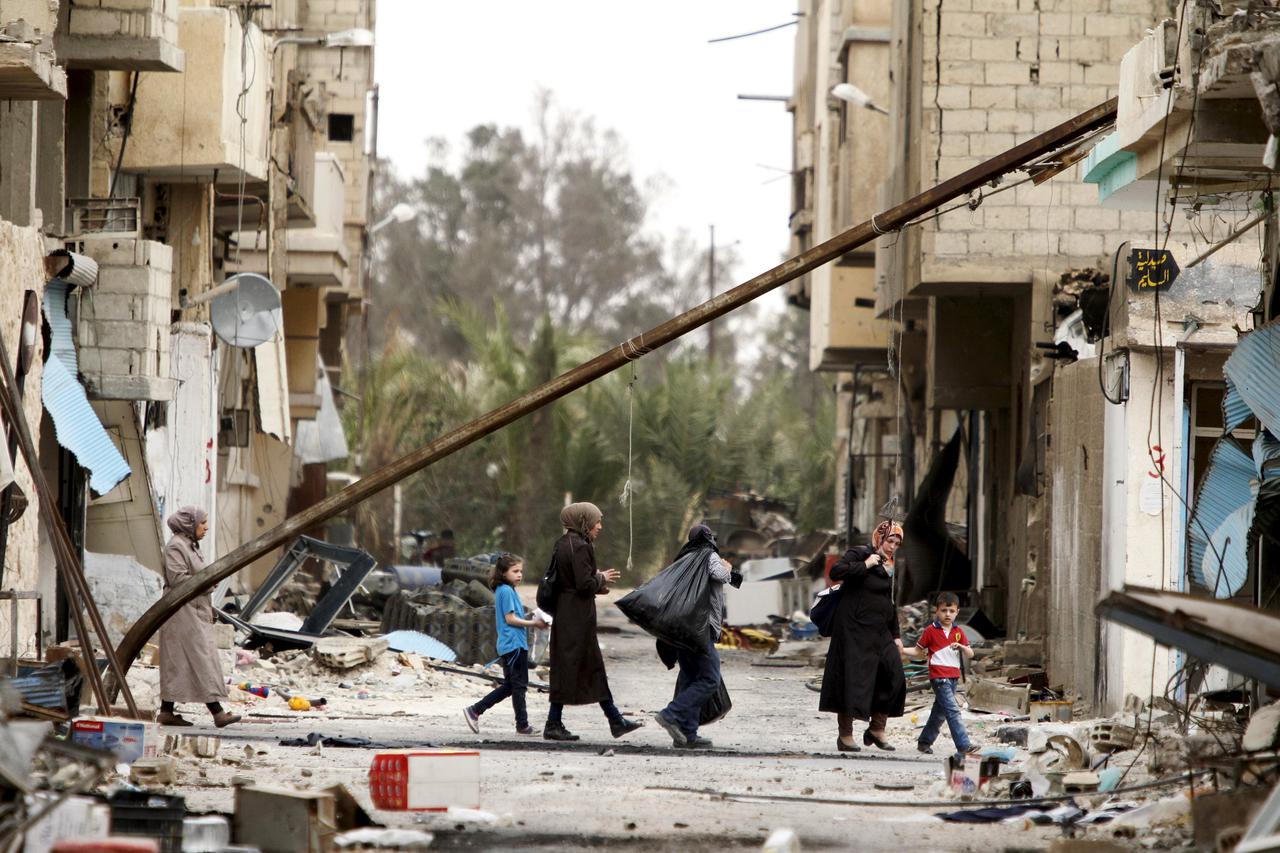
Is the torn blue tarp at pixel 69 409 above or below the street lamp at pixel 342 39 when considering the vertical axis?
below

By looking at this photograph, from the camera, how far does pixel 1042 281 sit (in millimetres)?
20156

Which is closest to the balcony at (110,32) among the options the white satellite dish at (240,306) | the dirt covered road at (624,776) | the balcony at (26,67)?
the balcony at (26,67)

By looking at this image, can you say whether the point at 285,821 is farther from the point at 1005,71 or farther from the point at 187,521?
the point at 1005,71

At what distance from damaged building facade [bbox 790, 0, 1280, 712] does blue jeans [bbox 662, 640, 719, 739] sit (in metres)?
3.02

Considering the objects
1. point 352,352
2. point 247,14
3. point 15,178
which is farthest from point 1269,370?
point 352,352

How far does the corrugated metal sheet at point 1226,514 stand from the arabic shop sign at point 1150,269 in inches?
123

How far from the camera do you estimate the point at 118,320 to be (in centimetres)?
1711

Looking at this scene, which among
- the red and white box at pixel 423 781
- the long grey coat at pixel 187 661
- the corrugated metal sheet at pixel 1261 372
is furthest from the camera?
the long grey coat at pixel 187 661

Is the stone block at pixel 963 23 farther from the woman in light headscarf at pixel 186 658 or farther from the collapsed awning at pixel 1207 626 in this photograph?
the collapsed awning at pixel 1207 626

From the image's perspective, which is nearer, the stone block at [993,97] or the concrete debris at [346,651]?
the concrete debris at [346,651]

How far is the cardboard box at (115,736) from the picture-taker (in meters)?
9.63

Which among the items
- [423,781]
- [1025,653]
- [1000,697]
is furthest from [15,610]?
[1025,653]

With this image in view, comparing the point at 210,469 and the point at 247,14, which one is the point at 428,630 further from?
the point at 247,14

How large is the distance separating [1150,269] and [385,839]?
8428 millimetres
